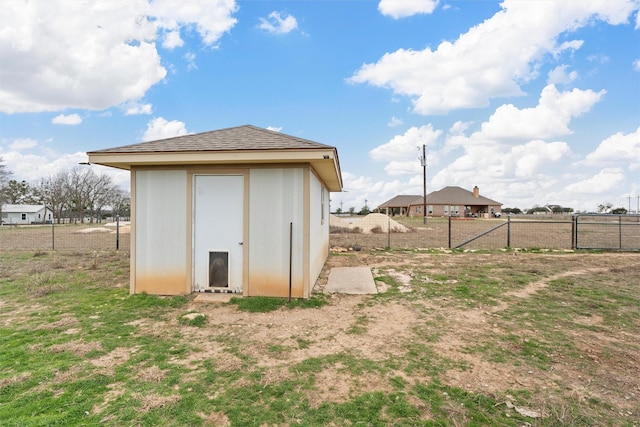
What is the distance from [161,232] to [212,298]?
155 centimetres

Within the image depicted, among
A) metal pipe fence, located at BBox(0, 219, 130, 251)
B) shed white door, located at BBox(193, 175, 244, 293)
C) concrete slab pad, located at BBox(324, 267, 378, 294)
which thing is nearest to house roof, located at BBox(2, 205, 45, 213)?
metal pipe fence, located at BBox(0, 219, 130, 251)

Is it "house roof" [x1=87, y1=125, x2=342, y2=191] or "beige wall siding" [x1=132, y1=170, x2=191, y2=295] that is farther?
"beige wall siding" [x1=132, y1=170, x2=191, y2=295]

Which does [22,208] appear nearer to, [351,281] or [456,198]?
[351,281]

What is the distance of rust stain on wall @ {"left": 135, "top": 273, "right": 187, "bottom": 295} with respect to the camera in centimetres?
548

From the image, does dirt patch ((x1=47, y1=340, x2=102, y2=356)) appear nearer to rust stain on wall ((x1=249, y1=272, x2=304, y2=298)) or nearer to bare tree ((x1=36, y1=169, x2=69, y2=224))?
rust stain on wall ((x1=249, y1=272, x2=304, y2=298))

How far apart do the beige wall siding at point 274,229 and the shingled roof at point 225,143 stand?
47 centimetres

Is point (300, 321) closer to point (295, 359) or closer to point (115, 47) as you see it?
point (295, 359)

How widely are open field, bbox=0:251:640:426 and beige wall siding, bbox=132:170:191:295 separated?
39cm

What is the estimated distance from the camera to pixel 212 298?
519cm

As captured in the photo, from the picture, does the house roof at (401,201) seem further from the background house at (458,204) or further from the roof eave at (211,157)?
the roof eave at (211,157)

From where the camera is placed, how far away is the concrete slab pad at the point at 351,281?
19.7ft

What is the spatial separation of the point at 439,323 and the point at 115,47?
1130 centimetres

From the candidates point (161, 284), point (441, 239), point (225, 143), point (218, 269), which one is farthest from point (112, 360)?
point (441, 239)

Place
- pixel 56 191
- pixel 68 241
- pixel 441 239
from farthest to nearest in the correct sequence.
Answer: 1. pixel 56 191
2. pixel 441 239
3. pixel 68 241
